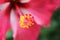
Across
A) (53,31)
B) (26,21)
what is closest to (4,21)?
(26,21)

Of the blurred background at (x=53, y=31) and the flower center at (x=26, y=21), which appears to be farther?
the blurred background at (x=53, y=31)

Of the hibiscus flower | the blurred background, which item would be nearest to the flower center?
the hibiscus flower

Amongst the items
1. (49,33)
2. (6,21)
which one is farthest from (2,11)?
(49,33)

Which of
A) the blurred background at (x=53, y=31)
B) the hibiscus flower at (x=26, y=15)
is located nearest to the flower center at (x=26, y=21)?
the hibiscus flower at (x=26, y=15)

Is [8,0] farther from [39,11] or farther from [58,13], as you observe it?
[58,13]

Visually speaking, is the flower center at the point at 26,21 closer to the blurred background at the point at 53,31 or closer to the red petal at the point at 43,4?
the red petal at the point at 43,4

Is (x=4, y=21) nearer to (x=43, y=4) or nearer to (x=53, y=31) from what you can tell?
(x=43, y=4)

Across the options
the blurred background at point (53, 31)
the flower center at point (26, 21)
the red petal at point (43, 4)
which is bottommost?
the blurred background at point (53, 31)
